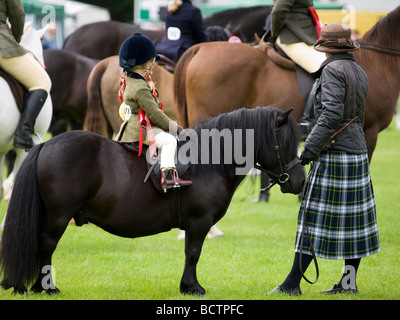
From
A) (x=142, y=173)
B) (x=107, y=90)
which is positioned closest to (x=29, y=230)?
(x=142, y=173)

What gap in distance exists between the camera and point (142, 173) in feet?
16.0

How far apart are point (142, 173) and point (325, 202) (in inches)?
54.4

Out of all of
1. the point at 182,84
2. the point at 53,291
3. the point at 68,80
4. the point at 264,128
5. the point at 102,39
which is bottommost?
the point at 102,39

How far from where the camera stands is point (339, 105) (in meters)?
4.81

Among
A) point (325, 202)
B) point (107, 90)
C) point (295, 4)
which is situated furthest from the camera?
point (107, 90)

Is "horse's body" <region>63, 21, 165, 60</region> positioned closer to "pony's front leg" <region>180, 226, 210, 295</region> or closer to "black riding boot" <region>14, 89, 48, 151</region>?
"black riding boot" <region>14, 89, 48, 151</region>

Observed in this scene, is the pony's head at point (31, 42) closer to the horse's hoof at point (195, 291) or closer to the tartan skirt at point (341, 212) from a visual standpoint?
the horse's hoof at point (195, 291)

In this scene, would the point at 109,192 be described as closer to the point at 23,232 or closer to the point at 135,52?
the point at 23,232

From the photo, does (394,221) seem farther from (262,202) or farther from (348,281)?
(348,281)

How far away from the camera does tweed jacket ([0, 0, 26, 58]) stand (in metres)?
6.20

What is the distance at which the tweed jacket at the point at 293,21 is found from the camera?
749 centimetres

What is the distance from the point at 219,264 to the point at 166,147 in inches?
77.0

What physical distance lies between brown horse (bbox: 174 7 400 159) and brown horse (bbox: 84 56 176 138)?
0.86 meters

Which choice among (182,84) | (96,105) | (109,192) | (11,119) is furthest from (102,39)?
(109,192)
